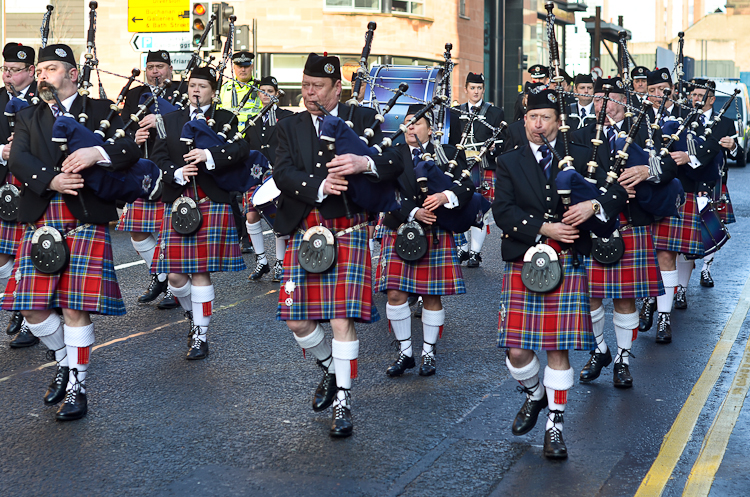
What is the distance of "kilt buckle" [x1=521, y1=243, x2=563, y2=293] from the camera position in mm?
4461

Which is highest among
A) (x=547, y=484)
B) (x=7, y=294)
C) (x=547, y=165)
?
(x=547, y=165)

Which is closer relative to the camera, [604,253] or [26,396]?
[26,396]

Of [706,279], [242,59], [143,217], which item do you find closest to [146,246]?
[143,217]

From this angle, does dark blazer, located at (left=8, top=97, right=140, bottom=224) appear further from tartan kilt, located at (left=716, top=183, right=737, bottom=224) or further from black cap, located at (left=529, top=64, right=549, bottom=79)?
black cap, located at (left=529, top=64, right=549, bottom=79)

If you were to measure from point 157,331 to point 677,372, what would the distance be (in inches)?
142

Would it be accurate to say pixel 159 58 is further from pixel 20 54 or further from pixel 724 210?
pixel 724 210

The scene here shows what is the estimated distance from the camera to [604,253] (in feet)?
19.1

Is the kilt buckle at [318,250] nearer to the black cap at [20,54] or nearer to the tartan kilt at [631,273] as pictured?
the tartan kilt at [631,273]

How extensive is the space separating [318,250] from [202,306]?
1843 millimetres

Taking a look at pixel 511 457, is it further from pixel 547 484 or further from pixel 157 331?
pixel 157 331

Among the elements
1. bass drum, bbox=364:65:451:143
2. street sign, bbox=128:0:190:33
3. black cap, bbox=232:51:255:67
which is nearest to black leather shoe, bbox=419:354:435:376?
black cap, bbox=232:51:255:67

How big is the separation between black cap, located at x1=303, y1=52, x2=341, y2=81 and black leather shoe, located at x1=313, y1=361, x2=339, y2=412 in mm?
1483

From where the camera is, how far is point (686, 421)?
5000 millimetres

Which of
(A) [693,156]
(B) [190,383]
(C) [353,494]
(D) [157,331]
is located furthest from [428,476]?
(A) [693,156]
